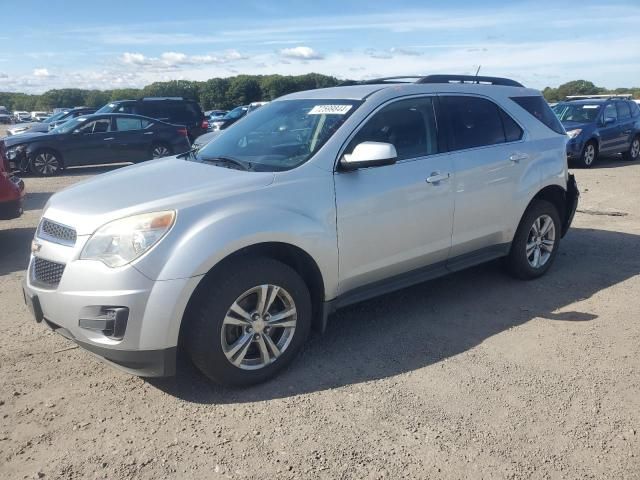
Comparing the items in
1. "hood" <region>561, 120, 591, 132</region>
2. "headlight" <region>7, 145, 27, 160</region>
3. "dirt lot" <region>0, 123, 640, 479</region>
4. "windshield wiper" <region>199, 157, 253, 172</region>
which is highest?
"windshield wiper" <region>199, 157, 253, 172</region>

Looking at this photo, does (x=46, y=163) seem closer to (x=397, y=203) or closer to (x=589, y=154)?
(x=397, y=203)

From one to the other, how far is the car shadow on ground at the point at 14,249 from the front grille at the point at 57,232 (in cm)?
271

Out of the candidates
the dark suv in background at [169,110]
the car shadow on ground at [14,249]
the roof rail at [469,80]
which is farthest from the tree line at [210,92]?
the roof rail at [469,80]

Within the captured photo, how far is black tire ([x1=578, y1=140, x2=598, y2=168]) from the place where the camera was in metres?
14.0

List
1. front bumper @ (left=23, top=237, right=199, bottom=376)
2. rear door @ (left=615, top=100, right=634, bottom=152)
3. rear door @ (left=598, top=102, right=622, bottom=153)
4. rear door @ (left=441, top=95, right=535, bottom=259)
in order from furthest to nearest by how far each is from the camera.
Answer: rear door @ (left=615, top=100, right=634, bottom=152)
rear door @ (left=598, top=102, right=622, bottom=153)
rear door @ (left=441, top=95, right=535, bottom=259)
front bumper @ (left=23, top=237, right=199, bottom=376)

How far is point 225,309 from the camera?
3234 mm

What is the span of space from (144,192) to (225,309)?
0.88 metres

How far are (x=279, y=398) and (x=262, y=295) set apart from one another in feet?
2.05

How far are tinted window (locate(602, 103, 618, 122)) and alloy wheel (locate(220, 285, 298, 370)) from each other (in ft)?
44.3

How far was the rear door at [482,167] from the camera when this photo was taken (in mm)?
4488

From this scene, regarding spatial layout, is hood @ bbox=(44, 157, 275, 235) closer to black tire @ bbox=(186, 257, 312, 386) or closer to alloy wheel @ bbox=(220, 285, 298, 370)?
black tire @ bbox=(186, 257, 312, 386)

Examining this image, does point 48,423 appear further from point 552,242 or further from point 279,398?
point 552,242

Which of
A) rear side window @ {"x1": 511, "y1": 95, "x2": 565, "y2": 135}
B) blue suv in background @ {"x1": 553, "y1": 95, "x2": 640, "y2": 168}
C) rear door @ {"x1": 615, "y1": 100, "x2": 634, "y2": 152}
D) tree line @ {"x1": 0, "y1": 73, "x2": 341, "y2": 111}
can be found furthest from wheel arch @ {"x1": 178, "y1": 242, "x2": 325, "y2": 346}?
tree line @ {"x1": 0, "y1": 73, "x2": 341, "y2": 111}

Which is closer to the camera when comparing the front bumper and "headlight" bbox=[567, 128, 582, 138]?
the front bumper
